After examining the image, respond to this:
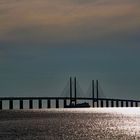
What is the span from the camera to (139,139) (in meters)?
97.2

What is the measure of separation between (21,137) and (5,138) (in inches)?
144

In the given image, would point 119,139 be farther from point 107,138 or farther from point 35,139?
point 35,139

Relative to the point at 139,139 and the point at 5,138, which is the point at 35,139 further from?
the point at 139,139

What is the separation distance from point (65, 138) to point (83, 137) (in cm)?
445

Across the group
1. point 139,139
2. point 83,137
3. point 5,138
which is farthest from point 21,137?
point 139,139

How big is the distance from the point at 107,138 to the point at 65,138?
6.61 metres

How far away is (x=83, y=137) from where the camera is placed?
103m

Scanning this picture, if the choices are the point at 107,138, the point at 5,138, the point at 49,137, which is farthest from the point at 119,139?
the point at 5,138

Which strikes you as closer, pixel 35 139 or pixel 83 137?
pixel 35 139

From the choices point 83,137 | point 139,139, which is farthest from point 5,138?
point 139,139

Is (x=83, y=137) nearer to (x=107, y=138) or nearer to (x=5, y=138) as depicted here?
(x=107, y=138)

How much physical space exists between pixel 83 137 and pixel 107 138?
16.2 ft

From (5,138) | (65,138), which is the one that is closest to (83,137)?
(65,138)

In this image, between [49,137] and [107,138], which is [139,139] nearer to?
[107,138]
